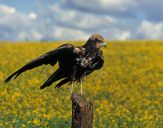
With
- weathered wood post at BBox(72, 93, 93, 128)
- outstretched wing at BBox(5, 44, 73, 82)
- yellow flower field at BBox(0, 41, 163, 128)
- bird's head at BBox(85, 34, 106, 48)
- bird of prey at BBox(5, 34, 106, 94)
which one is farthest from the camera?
yellow flower field at BBox(0, 41, 163, 128)

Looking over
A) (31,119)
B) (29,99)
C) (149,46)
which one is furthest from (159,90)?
(149,46)

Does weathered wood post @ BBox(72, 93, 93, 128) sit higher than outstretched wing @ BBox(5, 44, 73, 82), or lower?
lower

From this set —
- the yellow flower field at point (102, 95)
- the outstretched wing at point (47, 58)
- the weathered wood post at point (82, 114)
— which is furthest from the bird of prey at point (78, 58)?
the yellow flower field at point (102, 95)

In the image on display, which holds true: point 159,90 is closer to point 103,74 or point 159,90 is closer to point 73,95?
point 103,74

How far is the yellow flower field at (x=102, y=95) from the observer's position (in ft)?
40.1

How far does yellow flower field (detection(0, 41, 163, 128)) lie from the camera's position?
12.2 m

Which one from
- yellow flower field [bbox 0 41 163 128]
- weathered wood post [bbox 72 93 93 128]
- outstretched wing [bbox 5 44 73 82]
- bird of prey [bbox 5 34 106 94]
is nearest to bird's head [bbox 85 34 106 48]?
bird of prey [bbox 5 34 106 94]

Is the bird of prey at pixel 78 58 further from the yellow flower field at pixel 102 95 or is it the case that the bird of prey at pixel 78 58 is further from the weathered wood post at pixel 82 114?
the yellow flower field at pixel 102 95

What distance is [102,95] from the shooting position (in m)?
17.4

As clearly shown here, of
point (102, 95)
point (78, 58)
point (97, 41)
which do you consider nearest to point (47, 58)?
point (78, 58)

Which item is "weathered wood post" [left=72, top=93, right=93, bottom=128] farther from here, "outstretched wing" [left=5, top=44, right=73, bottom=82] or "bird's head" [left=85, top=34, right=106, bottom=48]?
"bird's head" [left=85, top=34, right=106, bottom=48]

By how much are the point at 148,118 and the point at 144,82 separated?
7.42 metres

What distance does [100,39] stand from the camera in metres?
7.64

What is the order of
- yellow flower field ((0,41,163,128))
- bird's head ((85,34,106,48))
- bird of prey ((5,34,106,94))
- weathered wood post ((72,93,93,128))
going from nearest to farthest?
weathered wood post ((72,93,93,128)) → bird of prey ((5,34,106,94)) → bird's head ((85,34,106,48)) → yellow flower field ((0,41,163,128))
